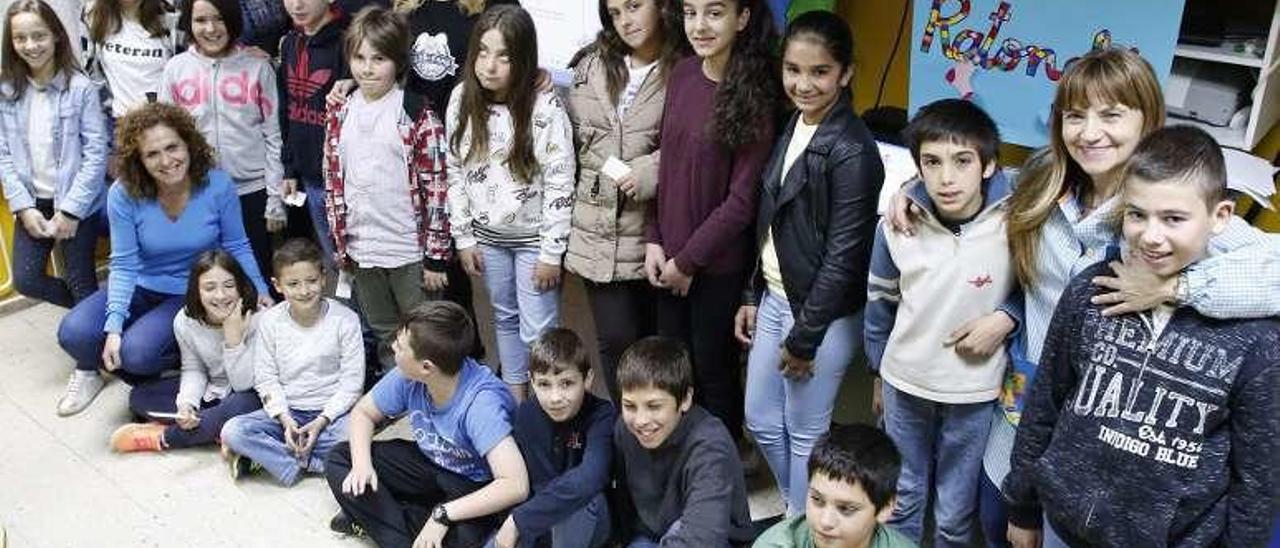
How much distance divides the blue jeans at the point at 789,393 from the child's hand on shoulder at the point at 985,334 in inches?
12.0

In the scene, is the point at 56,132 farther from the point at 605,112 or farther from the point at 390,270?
the point at 605,112

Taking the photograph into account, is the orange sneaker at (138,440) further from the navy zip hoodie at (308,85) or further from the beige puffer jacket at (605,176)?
the beige puffer jacket at (605,176)

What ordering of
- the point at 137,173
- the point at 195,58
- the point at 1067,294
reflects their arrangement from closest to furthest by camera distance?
the point at 1067,294 < the point at 137,173 < the point at 195,58

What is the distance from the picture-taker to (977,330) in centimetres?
192

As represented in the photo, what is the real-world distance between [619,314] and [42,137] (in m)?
1.89

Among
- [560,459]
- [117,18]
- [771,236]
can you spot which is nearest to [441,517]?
[560,459]

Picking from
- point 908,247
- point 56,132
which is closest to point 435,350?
point 908,247

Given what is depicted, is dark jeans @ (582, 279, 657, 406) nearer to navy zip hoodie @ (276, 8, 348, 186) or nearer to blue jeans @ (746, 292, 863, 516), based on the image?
blue jeans @ (746, 292, 863, 516)

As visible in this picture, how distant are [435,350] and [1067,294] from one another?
1.33 meters

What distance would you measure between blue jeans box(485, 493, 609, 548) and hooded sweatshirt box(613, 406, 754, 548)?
82 millimetres

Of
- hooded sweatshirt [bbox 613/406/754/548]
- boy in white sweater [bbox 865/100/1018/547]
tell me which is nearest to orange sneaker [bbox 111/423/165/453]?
hooded sweatshirt [bbox 613/406/754/548]

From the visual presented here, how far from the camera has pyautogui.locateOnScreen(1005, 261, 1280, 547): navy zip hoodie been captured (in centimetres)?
146

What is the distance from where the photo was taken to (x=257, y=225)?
3.33 m

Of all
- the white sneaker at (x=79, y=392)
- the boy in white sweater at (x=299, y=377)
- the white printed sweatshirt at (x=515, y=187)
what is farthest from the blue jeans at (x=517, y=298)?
the white sneaker at (x=79, y=392)
